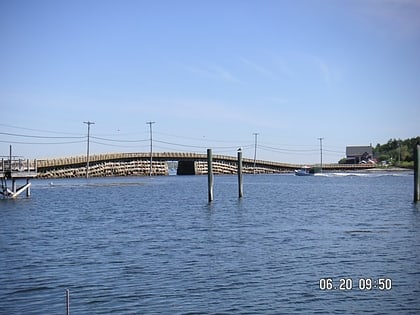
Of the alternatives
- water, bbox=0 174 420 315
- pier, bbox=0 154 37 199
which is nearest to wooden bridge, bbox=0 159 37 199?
pier, bbox=0 154 37 199

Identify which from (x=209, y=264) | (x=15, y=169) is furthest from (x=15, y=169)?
(x=209, y=264)

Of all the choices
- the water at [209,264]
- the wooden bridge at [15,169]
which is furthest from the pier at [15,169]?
the water at [209,264]

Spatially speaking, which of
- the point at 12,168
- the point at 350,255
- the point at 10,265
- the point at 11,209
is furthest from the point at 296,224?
the point at 12,168

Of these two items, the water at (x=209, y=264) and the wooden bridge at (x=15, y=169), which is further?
the wooden bridge at (x=15, y=169)

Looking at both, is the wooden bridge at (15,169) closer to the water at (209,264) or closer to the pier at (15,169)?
the pier at (15,169)

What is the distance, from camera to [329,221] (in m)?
43.2

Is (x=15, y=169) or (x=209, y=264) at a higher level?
(x=15, y=169)

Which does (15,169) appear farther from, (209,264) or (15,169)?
(209,264)

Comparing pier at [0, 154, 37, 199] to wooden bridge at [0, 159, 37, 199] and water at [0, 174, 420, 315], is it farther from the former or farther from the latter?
water at [0, 174, 420, 315]

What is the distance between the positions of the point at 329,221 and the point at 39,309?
27879 mm

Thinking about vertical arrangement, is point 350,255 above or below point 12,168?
below

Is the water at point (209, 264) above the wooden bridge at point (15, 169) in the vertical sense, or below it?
below

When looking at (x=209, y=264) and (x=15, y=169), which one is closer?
(x=209, y=264)

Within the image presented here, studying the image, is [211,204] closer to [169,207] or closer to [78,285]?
[169,207]
